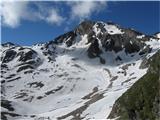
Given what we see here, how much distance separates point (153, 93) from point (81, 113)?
316 ft

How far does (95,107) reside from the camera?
195625mm

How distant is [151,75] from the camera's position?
106m

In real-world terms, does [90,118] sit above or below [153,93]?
above

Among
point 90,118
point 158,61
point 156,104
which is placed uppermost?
point 90,118

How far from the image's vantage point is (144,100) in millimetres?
101875

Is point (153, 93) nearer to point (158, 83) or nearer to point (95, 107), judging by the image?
point (158, 83)

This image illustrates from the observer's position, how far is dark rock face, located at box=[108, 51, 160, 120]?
307 feet

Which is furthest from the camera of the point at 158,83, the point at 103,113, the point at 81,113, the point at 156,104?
the point at 81,113

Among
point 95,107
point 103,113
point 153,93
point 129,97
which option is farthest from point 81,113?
point 153,93

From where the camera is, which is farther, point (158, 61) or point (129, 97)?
point (129, 97)

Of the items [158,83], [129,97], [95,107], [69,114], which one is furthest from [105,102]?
[158,83]

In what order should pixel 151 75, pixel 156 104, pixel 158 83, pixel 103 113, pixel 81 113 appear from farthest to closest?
pixel 81 113 < pixel 103 113 < pixel 151 75 < pixel 158 83 < pixel 156 104

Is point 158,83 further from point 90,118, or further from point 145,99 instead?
point 90,118

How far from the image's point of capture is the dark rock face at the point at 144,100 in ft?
307
